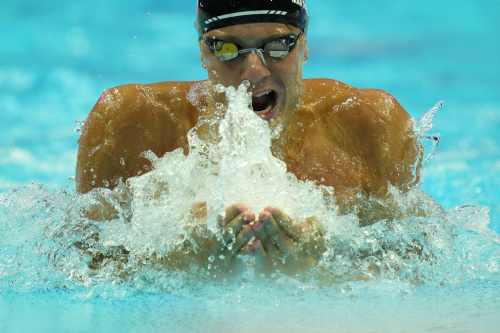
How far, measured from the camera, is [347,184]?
2.26 meters

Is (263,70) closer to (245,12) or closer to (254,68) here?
(254,68)

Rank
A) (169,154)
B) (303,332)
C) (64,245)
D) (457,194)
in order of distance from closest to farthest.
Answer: (303,332)
(64,245)
(169,154)
(457,194)

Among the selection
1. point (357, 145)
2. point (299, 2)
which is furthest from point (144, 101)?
point (357, 145)

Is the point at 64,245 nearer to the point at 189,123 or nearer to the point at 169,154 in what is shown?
the point at 169,154

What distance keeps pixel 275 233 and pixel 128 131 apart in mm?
890

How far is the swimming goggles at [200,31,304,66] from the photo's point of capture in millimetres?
2129

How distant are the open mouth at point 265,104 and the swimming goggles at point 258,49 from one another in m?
0.14

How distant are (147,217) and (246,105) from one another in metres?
0.50

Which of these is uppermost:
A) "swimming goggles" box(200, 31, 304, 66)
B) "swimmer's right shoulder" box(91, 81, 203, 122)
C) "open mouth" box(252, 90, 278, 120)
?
"swimming goggles" box(200, 31, 304, 66)

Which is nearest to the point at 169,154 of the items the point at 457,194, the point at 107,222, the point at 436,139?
the point at 107,222

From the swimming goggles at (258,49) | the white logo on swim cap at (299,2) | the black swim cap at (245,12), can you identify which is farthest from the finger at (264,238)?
the white logo on swim cap at (299,2)

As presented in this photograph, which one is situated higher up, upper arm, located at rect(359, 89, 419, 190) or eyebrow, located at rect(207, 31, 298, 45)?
eyebrow, located at rect(207, 31, 298, 45)

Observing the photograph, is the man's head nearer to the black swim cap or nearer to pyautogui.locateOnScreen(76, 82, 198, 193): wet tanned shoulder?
the black swim cap

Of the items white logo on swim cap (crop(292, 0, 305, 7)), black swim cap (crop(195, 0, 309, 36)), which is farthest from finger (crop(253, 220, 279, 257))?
white logo on swim cap (crop(292, 0, 305, 7))
